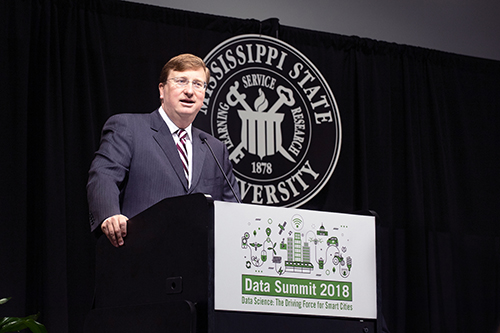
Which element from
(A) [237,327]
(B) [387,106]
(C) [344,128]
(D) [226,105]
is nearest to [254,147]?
(D) [226,105]

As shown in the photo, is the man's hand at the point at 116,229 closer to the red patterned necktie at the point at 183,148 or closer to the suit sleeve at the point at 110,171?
the suit sleeve at the point at 110,171

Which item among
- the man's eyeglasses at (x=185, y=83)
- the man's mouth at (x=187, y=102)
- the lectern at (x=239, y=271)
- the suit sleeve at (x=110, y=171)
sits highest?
the man's eyeglasses at (x=185, y=83)

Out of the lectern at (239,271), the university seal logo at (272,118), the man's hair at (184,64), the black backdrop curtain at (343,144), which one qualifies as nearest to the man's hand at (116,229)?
the lectern at (239,271)

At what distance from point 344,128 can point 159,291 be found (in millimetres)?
2629

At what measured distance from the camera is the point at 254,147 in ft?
13.4

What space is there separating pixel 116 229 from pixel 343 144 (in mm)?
2429

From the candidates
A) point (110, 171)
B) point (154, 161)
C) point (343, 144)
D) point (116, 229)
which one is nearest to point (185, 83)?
point (154, 161)

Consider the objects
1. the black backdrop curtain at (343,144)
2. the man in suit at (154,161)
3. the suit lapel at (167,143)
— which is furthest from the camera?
the black backdrop curtain at (343,144)

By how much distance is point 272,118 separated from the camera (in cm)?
417

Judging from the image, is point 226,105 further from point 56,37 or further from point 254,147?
point 56,37

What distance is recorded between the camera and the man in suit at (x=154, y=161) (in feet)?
7.58

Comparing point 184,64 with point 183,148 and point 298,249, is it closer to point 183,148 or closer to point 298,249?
point 183,148

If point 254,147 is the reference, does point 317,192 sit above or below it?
below

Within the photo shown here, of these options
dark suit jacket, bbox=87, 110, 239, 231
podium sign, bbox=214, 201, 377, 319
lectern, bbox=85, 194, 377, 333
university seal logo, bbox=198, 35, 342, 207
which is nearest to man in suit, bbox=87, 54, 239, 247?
dark suit jacket, bbox=87, 110, 239, 231
